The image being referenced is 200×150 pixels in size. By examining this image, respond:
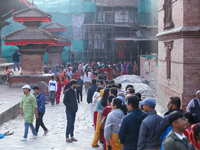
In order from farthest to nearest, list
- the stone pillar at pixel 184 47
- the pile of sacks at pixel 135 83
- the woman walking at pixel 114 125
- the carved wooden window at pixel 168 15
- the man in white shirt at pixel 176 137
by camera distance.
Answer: the pile of sacks at pixel 135 83 → the carved wooden window at pixel 168 15 → the stone pillar at pixel 184 47 → the woman walking at pixel 114 125 → the man in white shirt at pixel 176 137

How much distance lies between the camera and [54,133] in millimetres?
9172

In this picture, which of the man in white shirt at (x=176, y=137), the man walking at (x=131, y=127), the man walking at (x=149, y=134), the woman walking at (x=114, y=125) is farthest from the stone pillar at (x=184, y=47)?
the man in white shirt at (x=176, y=137)

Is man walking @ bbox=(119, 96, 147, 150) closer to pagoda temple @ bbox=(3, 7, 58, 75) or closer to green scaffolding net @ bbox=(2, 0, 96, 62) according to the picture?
pagoda temple @ bbox=(3, 7, 58, 75)

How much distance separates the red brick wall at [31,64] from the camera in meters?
18.7

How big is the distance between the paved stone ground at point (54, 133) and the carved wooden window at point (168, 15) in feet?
17.5

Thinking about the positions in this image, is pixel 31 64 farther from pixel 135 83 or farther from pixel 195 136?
pixel 195 136

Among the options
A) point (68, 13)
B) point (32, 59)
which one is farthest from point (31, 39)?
point (68, 13)

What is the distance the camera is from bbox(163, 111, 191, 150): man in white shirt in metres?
3.51

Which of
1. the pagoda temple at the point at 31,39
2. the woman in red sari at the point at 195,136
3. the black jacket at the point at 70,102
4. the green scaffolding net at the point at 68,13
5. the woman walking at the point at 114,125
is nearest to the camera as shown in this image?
the woman in red sari at the point at 195,136

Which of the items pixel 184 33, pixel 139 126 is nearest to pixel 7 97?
pixel 184 33

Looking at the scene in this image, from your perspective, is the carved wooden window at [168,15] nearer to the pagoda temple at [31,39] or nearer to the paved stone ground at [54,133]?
the paved stone ground at [54,133]

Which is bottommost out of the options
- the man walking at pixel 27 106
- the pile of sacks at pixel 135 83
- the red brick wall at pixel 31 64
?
the pile of sacks at pixel 135 83

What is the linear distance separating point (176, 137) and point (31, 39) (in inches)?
602

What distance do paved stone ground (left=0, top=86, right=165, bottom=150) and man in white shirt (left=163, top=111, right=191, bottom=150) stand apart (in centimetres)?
→ 393
